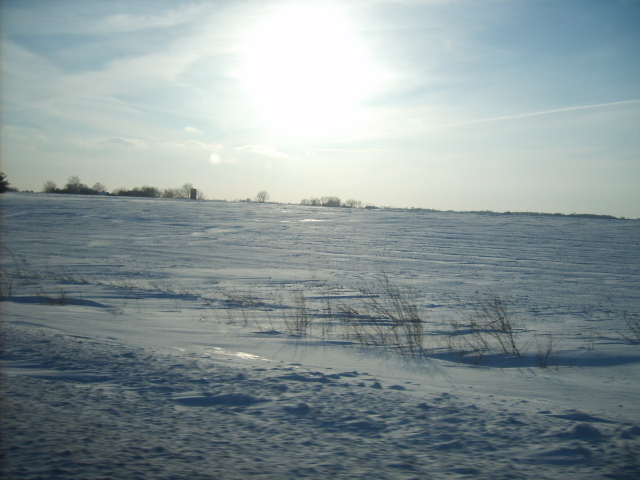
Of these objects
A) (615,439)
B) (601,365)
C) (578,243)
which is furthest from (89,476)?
(578,243)

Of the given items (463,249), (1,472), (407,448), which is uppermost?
(463,249)

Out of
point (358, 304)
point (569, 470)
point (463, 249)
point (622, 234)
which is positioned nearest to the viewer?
point (569, 470)

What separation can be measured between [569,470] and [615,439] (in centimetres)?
58

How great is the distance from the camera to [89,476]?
2041 millimetres

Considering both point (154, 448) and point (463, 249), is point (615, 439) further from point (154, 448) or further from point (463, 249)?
point (463, 249)

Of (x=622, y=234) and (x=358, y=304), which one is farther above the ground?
(x=622, y=234)

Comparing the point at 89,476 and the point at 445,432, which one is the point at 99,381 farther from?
the point at 445,432

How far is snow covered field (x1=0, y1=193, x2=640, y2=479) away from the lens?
227cm

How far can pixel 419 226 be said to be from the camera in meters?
28.3

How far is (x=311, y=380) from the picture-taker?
135 inches

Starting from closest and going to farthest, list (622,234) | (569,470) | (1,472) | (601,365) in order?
1. (1,472)
2. (569,470)
3. (601,365)
4. (622,234)

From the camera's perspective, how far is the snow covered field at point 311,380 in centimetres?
227

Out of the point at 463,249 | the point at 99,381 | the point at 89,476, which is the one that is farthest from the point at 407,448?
the point at 463,249

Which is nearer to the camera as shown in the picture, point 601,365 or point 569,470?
point 569,470
